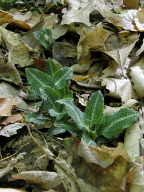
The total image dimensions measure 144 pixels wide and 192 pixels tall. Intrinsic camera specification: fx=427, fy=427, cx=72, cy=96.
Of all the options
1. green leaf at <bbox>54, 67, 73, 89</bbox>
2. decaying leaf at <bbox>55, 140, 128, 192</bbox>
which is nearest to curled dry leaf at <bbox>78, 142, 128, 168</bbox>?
decaying leaf at <bbox>55, 140, 128, 192</bbox>

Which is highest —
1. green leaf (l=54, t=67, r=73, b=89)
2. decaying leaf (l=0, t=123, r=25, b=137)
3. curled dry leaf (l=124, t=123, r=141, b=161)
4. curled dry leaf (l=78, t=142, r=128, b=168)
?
green leaf (l=54, t=67, r=73, b=89)

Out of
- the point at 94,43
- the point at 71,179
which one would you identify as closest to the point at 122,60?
the point at 94,43

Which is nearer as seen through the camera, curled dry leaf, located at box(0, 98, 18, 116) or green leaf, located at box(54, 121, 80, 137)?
green leaf, located at box(54, 121, 80, 137)

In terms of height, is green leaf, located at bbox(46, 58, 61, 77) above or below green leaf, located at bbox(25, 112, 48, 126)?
above

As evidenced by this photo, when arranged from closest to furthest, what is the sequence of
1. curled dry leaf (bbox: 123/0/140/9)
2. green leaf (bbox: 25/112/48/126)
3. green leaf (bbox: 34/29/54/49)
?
1. green leaf (bbox: 25/112/48/126)
2. green leaf (bbox: 34/29/54/49)
3. curled dry leaf (bbox: 123/0/140/9)

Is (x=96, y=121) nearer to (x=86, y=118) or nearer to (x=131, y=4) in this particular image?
(x=86, y=118)

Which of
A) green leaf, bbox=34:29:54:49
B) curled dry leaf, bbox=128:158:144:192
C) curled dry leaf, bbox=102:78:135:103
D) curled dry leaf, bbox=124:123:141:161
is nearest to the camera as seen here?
curled dry leaf, bbox=128:158:144:192

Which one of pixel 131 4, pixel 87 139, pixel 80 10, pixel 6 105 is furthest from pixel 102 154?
pixel 131 4

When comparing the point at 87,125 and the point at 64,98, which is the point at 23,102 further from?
the point at 87,125

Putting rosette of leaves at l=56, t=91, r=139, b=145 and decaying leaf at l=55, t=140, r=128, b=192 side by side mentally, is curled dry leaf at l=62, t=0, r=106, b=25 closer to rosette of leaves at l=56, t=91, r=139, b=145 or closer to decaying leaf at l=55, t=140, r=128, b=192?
rosette of leaves at l=56, t=91, r=139, b=145
